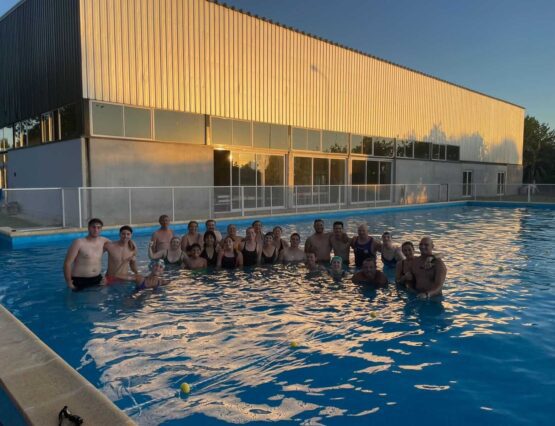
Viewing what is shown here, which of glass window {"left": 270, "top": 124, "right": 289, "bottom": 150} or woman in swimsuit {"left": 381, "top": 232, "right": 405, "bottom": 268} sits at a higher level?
glass window {"left": 270, "top": 124, "right": 289, "bottom": 150}

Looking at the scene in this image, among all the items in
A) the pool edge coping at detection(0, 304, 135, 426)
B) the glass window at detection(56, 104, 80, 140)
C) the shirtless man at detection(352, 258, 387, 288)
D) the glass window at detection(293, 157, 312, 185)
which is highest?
the glass window at detection(56, 104, 80, 140)

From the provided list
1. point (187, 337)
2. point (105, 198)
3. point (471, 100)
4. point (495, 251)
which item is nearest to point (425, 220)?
point (495, 251)

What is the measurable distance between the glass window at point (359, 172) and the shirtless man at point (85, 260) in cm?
1842

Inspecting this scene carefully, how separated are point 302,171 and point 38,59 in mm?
11799

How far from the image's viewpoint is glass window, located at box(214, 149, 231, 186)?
17.4m

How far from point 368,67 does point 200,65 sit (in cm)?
1110

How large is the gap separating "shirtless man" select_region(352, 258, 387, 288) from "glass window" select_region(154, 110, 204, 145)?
1032cm

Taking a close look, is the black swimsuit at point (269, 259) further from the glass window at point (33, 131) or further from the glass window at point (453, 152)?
the glass window at point (453, 152)

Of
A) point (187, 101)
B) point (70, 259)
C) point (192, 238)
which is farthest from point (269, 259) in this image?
point (187, 101)

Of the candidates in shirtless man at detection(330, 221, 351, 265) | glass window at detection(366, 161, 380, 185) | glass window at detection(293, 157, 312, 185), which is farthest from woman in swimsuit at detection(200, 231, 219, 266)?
glass window at detection(366, 161, 380, 185)

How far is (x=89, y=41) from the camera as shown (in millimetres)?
13461

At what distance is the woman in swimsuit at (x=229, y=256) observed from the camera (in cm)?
847

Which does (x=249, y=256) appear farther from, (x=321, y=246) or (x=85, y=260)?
(x=85, y=260)

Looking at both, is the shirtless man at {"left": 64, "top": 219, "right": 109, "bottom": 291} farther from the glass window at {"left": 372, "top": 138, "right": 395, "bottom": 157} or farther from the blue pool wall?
the glass window at {"left": 372, "top": 138, "right": 395, "bottom": 157}
